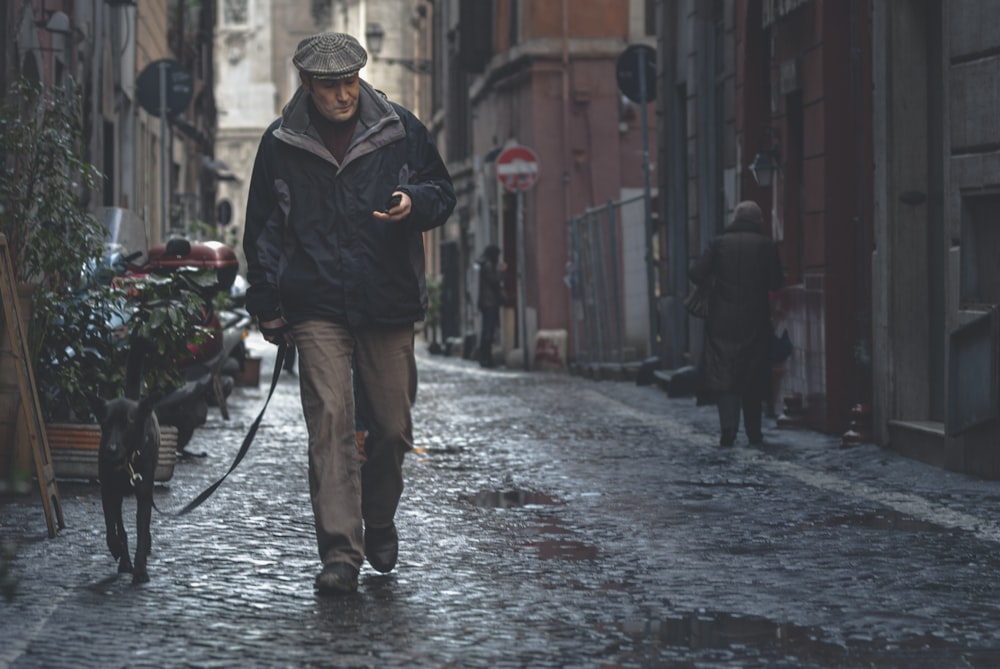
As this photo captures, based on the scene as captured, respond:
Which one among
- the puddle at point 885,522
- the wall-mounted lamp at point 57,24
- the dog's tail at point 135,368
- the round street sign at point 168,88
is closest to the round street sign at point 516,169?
the round street sign at point 168,88

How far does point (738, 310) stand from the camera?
1341cm

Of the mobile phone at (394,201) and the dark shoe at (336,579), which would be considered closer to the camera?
the dark shoe at (336,579)

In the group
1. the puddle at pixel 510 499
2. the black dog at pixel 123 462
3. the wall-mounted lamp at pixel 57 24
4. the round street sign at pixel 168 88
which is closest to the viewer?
the black dog at pixel 123 462

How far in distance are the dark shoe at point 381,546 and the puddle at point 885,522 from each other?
7.52 ft

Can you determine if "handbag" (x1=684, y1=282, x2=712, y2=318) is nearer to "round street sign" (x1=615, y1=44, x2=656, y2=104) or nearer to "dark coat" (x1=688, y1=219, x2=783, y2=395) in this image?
"dark coat" (x1=688, y1=219, x2=783, y2=395)

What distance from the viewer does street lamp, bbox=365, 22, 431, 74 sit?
5590 centimetres

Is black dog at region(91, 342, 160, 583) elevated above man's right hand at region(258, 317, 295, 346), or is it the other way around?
man's right hand at region(258, 317, 295, 346)

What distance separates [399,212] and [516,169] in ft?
73.1

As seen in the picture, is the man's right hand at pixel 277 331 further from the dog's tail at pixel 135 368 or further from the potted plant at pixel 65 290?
the potted plant at pixel 65 290

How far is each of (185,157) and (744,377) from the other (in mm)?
30995

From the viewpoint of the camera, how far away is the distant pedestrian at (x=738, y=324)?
43.4ft

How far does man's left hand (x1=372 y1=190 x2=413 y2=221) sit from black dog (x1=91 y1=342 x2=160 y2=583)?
109cm

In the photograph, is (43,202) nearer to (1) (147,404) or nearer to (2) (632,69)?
(1) (147,404)

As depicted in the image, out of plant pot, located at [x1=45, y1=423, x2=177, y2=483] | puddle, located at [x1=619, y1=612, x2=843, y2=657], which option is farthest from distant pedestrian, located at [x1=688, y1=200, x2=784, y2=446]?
puddle, located at [x1=619, y1=612, x2=843, y2=657]
